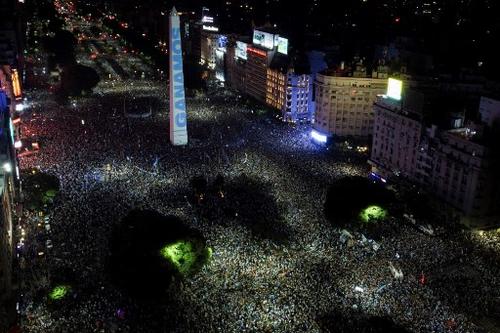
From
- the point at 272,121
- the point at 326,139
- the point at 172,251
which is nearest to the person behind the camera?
the point at 172,251

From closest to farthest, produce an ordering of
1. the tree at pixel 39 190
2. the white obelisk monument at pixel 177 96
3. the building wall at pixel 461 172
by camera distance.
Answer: the tree at pixel 39 190 < the building wall at pixel 461 172 < the white obelisk monument at pixel 177 96

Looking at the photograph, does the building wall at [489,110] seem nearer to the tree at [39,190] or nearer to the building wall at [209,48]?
the tree at [39,190]

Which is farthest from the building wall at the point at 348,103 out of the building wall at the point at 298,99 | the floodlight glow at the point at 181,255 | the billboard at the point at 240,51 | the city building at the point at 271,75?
the floodlight glow at the point at 181,255

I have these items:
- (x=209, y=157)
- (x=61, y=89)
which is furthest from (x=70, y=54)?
(x=209, y=157)

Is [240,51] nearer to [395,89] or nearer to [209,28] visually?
[209,28]

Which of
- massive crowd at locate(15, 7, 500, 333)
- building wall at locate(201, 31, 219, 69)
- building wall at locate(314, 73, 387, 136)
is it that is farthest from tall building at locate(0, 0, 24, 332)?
building wall at locate(201, 31, 219, 69)

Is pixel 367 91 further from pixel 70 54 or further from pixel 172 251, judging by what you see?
pixel 70 54

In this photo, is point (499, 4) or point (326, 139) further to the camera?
point (499, 4)
